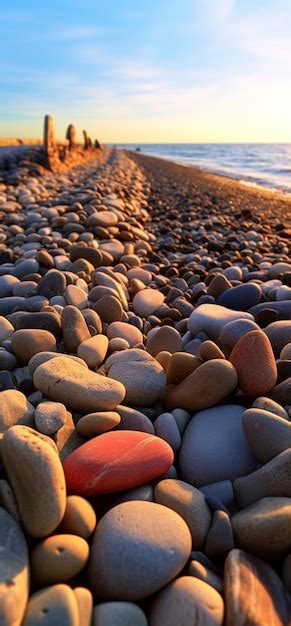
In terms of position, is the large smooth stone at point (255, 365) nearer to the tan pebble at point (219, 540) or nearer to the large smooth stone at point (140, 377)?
the large smooth stone at point (140, 377)

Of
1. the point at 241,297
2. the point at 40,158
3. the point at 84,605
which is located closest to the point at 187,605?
the point at 84,605

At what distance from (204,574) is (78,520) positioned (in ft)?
1.09

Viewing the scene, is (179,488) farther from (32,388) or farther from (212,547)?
(32,388)

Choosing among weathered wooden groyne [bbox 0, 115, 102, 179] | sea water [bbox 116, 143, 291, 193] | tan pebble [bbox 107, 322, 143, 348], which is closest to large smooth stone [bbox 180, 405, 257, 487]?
tan pebble [bbox 107, 322, 143, 348]

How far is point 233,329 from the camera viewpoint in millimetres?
2252

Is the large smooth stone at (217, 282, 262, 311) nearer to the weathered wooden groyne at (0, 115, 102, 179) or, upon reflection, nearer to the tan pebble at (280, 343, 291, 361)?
the tan pebble at (280, 343, 291, 361)

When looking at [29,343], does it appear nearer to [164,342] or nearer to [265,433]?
[164,342]

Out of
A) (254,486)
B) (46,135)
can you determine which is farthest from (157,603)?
(46,135)

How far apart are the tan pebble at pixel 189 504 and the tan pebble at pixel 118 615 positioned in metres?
0.27

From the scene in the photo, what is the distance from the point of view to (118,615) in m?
1.03

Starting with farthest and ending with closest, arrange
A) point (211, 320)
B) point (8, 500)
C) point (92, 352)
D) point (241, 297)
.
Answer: point (241, 297), point (211, 320), point (92, 352), point (8, 500)

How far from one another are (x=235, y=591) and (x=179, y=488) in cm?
33

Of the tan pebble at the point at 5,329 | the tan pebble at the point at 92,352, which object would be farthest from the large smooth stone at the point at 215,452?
the tan pebble at the point at 5,329

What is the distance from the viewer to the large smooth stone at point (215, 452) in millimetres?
1570
